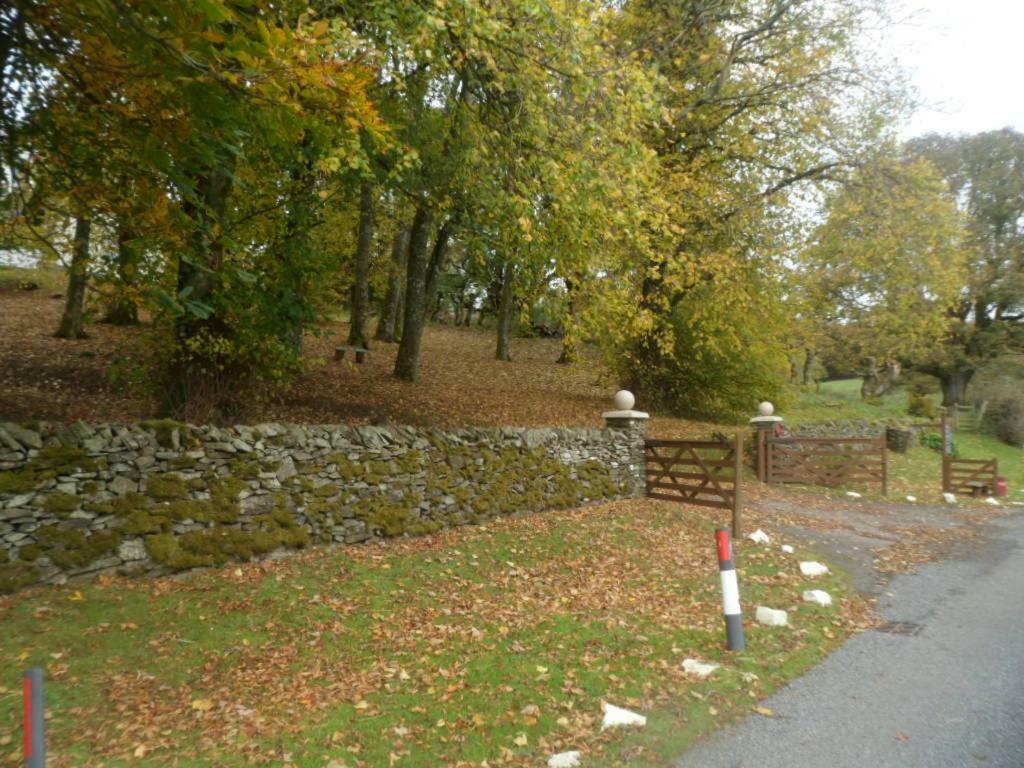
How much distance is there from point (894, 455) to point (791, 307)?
24.3ft

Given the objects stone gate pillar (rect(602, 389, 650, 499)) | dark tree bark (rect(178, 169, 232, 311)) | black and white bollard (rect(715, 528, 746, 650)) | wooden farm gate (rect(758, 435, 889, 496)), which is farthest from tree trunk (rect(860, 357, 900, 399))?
dark tree bark (rect(178, 169, 232, 311))

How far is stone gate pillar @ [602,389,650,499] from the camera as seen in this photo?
12812 millimetres

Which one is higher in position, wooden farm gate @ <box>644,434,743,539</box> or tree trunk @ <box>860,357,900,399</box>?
tree trunk @ <box>860,357,900,399</box>

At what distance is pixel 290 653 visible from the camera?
17.4 ft

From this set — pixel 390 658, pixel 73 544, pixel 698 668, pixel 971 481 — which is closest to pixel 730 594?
pixel 698 668

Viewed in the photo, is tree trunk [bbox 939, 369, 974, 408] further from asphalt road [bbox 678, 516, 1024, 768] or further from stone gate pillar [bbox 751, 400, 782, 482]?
asphalt road [bbox 678, 516, 1024, 768]

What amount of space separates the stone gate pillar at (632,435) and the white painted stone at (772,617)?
5998 millimetres

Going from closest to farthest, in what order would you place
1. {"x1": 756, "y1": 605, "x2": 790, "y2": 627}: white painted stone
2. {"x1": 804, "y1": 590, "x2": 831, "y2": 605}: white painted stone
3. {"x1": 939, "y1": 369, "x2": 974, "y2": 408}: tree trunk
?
Result: {"x1": 756, "y1": 605, "x2": 790, "y2": 627}: white painted stone < {"x1": 804, "y1": 590, "x2": 831, "y2": 605}: white painted stone < {"x1": 939, "y1": 369, "x2": 974, "y2": 408}: tree trunk

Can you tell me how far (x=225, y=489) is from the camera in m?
7.04

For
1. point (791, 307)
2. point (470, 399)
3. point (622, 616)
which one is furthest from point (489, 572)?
point (791, 307)

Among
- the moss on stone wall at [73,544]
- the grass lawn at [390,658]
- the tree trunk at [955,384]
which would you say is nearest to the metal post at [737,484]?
the grass lawn at [390,658]

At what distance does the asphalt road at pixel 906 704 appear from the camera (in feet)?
13.2

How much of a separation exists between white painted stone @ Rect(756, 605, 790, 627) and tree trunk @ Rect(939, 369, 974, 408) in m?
33.7

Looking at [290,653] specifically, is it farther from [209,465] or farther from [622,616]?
[622,616]
